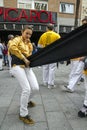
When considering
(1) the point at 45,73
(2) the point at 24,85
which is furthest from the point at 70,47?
(1) the point at 45,73

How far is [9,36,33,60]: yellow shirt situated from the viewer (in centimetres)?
461

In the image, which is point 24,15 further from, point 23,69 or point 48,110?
point 23,69

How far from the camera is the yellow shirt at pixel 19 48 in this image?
461cm

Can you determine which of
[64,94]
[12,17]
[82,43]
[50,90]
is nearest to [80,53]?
[82,43]

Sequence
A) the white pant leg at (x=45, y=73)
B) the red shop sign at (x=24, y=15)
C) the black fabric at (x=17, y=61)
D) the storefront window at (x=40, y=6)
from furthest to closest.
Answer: the storefront window at (x=40, y=6)
the red shop sign at (x=24, y=15)
the white pant leg at (x=45, y=73)
the black fabric at (x=17, y=61)

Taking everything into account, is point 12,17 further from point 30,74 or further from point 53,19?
point 30,74

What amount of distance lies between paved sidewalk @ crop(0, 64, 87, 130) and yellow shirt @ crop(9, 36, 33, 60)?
1.25 meters

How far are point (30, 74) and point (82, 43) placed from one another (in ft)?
8.25

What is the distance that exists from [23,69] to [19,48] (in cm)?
41

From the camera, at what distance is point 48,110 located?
533 centimetres

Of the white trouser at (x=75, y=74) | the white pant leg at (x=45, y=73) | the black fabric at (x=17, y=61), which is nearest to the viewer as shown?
the black fabric at (x=17, y=61)

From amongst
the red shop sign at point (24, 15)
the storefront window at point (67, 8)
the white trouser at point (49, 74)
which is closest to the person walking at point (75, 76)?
the white trouser at point (49, 74)

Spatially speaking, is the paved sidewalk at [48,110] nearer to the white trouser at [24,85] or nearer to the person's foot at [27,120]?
the person's foot at [27,120]

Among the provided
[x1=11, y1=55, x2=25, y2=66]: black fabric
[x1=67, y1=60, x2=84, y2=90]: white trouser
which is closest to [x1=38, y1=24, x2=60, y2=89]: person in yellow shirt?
[x1=67, y1=60, x2=84, y2=90]: white trouser
